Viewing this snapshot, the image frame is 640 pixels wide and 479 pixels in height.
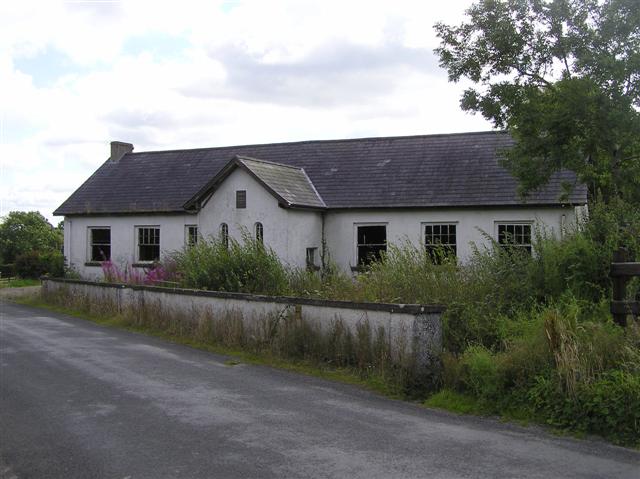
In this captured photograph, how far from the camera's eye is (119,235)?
88.5 feet

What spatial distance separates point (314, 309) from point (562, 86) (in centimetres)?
770

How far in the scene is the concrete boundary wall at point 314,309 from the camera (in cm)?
889

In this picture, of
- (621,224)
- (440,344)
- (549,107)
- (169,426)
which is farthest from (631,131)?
(169,426)

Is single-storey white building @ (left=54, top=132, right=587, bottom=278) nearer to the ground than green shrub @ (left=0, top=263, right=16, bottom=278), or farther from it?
farther from it

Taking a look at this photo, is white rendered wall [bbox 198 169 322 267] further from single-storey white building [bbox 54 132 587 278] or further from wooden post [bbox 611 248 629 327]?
wooden post [bbox 611 248 629 327]

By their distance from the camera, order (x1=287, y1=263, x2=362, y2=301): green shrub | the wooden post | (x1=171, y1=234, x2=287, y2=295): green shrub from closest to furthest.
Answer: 1. the wooden post
2. (x1=287, y1=263, x2=362, y2=301): green shrub
3. (x1=171, y1=234, x2=287, y2=295): green shrub

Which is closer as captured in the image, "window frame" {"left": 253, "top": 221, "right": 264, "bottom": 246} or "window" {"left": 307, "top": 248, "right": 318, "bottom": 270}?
"window frame" {"left": 253, "top": 221, "right": 264, "bottom": 246}

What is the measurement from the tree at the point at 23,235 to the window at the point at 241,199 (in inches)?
1228

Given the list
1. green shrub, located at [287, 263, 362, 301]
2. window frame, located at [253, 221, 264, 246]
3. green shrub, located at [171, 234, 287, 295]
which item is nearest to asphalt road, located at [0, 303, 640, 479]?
green shrub, located at [287, 263, 362, 301]

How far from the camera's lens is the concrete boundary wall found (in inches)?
350

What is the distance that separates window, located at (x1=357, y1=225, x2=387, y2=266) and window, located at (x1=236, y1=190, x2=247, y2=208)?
13.6 ft

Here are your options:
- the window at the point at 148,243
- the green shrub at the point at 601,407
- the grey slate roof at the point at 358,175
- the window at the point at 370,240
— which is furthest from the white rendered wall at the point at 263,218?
the green shrub at the point at 601,407

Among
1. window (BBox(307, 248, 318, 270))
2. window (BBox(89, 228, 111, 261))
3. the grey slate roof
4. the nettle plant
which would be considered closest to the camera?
the nettle plant

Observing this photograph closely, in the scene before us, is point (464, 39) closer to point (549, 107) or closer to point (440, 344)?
point (549, 107)
